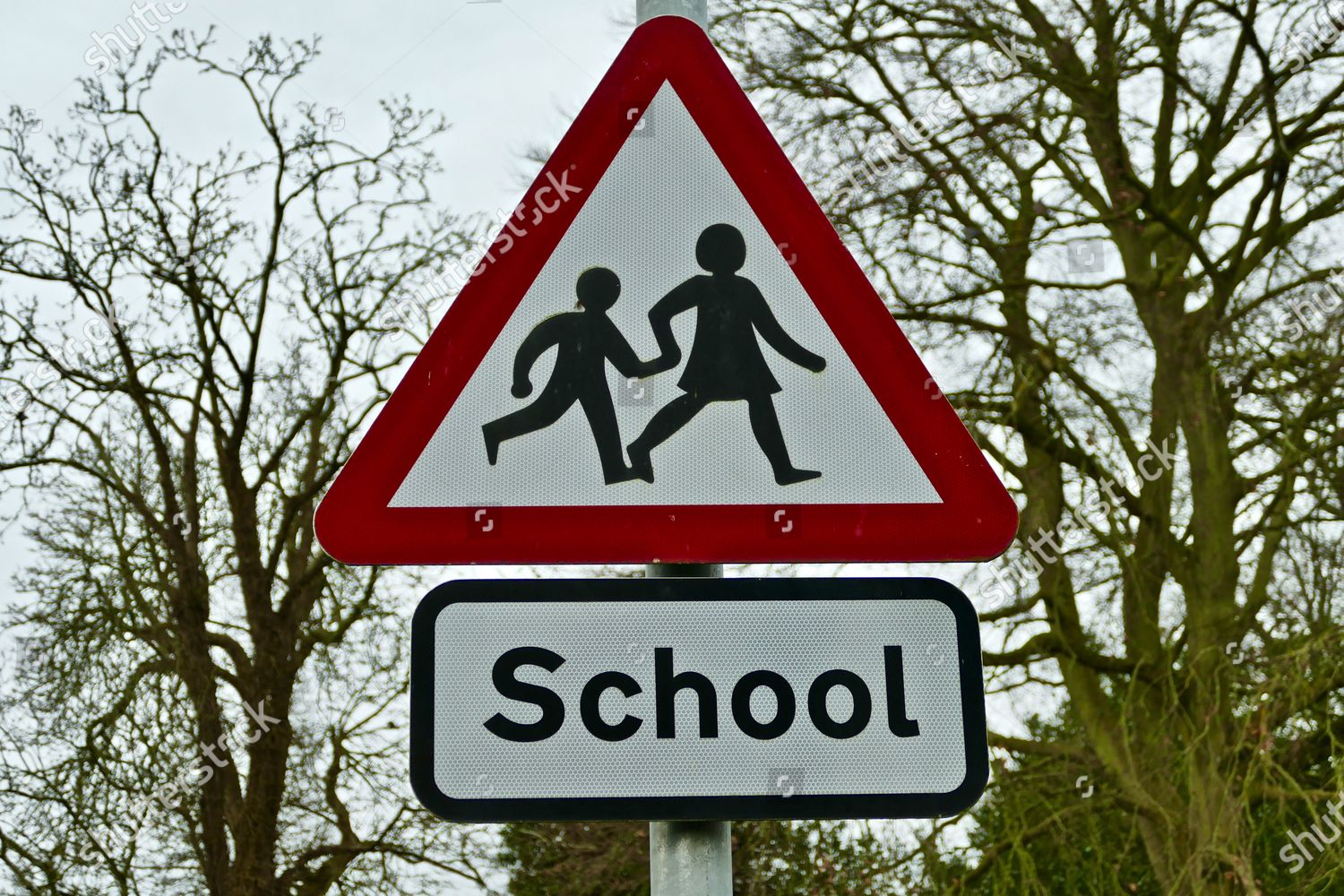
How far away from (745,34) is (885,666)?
582 centimetres

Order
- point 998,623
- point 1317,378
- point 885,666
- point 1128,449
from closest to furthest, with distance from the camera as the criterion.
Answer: point 885,666 → point 1317,378 → point 1128,449 → point 998,623

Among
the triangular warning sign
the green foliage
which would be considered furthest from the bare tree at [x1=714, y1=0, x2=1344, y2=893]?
the triangular warning sign

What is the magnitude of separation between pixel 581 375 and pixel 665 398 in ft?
0.31

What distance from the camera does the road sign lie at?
1359 millimetres

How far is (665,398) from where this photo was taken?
1463 millimetres

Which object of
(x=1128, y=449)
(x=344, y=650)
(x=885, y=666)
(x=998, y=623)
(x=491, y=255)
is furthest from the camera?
(x=344, y=650)

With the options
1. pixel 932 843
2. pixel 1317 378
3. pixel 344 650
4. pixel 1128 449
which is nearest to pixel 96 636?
pixel 344 650

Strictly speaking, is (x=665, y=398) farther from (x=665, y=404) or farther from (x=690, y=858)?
(x=690, y=858)

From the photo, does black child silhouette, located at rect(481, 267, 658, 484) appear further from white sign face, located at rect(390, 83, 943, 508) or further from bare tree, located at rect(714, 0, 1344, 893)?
bare tree, located at rect(714, 0, 1344, 893)

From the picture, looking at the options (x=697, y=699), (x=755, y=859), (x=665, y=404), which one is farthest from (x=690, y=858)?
(x=755, y=859)

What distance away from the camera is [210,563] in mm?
7594

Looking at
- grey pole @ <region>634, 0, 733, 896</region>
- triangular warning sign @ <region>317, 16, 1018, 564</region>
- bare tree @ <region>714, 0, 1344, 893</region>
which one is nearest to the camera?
grey pole @ <region>634, 0, 733, 896</region>

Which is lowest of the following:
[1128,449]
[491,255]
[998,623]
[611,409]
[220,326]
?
[611,409]

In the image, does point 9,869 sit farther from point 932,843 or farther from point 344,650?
point 932,843
